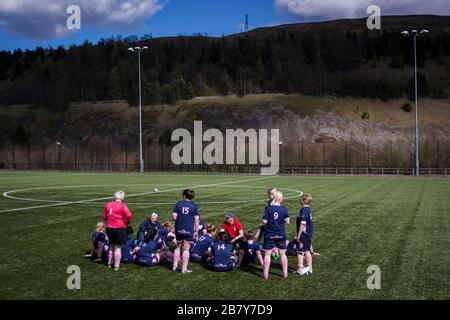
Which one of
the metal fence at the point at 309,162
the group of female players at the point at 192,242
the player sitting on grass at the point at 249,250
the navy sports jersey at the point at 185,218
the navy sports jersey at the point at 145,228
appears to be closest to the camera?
the group of female players at the point at 192,242

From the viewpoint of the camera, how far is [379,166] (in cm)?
6097

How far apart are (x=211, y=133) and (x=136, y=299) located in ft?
279

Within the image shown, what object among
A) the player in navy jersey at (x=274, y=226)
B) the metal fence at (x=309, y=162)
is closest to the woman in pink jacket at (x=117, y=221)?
the player in navy jersey at (x=274, y=226)

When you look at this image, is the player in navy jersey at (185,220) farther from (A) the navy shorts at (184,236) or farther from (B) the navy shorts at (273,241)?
(B) the navy shorts at (273,241)

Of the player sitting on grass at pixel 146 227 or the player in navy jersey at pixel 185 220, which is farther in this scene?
the player sitting on grass at pixel 146 227

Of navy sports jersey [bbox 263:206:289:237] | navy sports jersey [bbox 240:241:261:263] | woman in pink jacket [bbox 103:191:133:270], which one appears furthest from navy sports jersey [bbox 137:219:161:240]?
navy sports jersey [bbox 263:206:289:237]

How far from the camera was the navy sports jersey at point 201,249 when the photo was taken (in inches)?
444

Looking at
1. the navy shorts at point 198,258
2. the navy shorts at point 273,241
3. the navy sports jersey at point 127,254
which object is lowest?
the navy shorts at point 198,258

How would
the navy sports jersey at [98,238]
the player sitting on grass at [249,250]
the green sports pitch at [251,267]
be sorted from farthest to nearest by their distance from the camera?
the navy sports jersey at [98,238], the player sitting on grass at [249,250], the green sports pitch at [251,267]

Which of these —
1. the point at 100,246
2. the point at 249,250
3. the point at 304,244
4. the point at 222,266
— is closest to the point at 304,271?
the point at 304,244

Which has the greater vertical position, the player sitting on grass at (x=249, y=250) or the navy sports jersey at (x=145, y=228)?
the navy sports jersey at (x=145, y=228)

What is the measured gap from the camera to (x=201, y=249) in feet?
37.1

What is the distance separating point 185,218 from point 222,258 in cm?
124

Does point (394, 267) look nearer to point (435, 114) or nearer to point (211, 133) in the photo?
point (211, 133)
